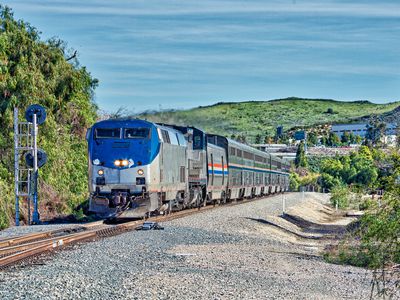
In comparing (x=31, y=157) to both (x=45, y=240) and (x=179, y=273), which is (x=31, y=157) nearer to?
(x=45, y=240)

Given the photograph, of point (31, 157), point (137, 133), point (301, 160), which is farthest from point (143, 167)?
point (301, 160)

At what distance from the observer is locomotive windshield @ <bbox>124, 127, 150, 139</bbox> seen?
25663 millimetres

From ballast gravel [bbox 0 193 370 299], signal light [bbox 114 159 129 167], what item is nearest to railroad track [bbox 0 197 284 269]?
ballast gravel [bbox 0 193 370 299]

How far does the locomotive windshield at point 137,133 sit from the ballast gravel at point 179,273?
199 inches

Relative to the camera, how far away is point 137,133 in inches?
1016

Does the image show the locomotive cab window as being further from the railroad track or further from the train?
the railroad track

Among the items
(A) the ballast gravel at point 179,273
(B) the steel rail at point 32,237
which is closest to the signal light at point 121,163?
(B) the steel rail at point 32,237

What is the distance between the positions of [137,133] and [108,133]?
950 millimetres

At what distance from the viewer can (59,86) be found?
3469 cm

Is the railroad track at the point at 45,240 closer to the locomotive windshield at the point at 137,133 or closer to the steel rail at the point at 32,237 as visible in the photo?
the steel rail at the point at 32,237

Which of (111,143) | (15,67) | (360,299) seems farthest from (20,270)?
(15,67)

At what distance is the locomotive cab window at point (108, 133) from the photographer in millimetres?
25672

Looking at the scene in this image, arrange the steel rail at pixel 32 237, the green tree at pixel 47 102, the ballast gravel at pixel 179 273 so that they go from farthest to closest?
the green tree at pixel 47 102, the steel rail at pixel 32 237, the ballast gravel at pixel 179 273

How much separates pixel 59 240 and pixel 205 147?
18174 mm
